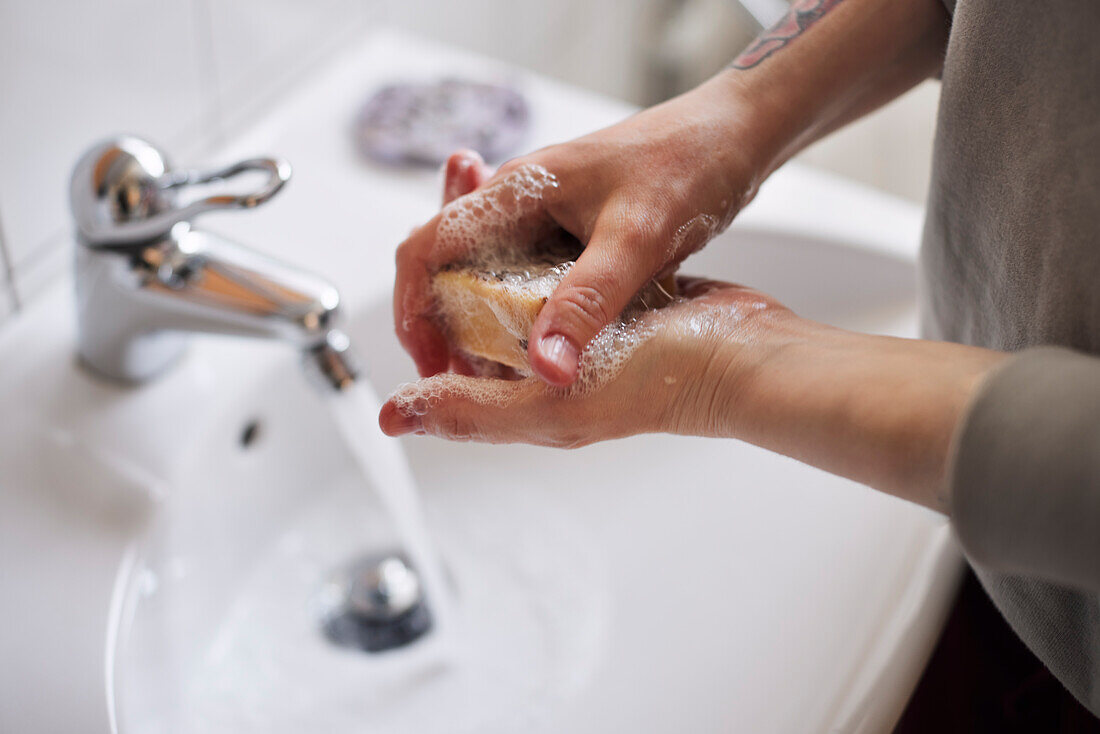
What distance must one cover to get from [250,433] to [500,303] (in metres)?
0.27

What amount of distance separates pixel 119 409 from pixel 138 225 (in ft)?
0.43

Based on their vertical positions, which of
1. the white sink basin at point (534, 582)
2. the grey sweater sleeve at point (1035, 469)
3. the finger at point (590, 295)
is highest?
the grey sweater sleeve at point (1035, 469)

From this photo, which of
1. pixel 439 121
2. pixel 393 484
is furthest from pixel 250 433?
pixel 439 121

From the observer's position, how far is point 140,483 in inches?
21.8

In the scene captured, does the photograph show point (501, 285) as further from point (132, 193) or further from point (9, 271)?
point (9, 271)

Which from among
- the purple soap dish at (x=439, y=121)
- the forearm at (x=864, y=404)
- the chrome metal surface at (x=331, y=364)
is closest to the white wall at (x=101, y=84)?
the purple soap dish at (x=439, y=121)

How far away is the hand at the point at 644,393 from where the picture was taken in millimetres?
390

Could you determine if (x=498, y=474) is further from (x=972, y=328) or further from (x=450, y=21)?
(x=450, y=21)

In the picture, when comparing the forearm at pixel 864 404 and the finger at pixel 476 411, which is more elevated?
the forearm at pixel 864 404

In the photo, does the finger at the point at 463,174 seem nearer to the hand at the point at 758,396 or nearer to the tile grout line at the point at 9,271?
the hand at the point at 758,396

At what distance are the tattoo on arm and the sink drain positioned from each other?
0.39 m

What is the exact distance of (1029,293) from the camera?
410 millimetres

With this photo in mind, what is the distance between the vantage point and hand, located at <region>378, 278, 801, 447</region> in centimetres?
39

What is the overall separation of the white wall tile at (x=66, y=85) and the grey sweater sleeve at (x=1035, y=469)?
0.56 m
